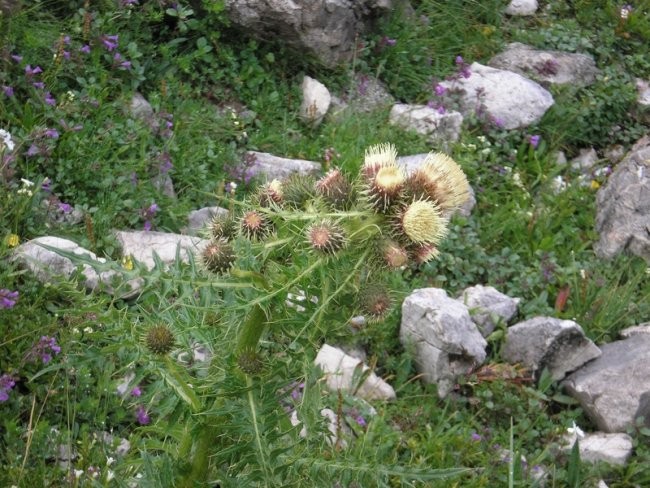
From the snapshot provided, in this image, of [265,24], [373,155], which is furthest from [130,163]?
[373,155]

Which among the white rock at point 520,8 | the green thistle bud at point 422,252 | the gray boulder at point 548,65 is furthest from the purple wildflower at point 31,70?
the white rock at point 520,8

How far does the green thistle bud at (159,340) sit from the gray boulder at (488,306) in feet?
8.38

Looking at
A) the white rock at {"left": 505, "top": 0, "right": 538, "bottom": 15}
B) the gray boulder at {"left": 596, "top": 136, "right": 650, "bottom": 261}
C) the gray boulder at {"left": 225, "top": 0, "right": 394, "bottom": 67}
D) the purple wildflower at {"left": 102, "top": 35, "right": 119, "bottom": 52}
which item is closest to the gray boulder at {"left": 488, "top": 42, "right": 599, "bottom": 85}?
the white rock at {"left": 505, "top": 0, "right": 538, "bottom": 15}

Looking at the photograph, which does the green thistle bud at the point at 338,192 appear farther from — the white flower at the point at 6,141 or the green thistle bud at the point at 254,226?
the white flower at the point at 6,141

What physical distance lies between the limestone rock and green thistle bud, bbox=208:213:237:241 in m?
3.50

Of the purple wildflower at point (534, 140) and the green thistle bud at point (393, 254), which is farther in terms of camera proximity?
the purple wildflower at point (534, 140)

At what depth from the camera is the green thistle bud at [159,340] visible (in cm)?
248

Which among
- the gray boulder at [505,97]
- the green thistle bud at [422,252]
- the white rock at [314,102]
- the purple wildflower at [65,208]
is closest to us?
the green thistle bud at [422,252]

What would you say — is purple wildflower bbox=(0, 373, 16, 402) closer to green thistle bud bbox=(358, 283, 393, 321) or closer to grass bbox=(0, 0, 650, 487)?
grass bbox=(0, 0, 650, 487)

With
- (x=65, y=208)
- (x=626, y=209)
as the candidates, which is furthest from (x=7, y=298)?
(x=626, y=209)

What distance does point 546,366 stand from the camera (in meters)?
4.65

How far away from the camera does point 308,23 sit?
19.7 feet

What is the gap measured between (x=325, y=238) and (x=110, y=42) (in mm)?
3434

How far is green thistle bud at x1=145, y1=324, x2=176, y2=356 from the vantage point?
2.48 meters
